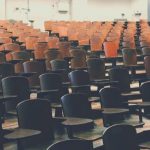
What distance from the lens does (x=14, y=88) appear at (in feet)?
5.61

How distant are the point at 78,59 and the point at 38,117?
1.18 meters

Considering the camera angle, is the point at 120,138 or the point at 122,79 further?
the point at 122,79

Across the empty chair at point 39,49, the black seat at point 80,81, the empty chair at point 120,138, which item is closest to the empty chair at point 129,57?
the empty chair at point 39,49

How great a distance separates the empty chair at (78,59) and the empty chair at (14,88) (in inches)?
32.5

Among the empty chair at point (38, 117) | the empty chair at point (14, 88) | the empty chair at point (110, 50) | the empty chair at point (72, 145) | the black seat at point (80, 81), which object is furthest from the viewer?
the empty chair at point (110, 50)

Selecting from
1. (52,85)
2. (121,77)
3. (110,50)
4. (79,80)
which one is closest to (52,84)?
(52,85)

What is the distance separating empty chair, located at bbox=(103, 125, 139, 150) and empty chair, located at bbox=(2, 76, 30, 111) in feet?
1.98

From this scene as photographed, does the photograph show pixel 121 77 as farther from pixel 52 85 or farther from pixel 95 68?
pixel 52 85

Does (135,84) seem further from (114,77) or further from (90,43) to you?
(90,43)

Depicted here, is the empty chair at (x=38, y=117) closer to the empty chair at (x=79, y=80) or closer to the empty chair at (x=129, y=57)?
the empty chair at (x=79, y=80)

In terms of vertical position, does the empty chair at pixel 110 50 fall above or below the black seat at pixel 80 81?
above

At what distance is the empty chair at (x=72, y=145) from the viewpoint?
3.32ft

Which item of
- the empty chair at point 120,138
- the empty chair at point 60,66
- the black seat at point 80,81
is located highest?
the empty chair at point 60,66

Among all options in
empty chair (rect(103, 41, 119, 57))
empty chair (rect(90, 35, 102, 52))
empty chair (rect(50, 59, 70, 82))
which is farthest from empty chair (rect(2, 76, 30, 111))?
empty chair (rect(90, 35, 102, 52))
